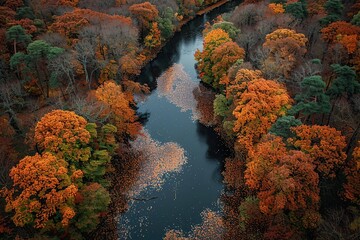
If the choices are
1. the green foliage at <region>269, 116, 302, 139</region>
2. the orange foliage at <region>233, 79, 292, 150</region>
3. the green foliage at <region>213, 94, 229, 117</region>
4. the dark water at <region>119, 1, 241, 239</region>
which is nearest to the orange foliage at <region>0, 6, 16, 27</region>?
the dark water at <region>119, 1, 241, 239</region>

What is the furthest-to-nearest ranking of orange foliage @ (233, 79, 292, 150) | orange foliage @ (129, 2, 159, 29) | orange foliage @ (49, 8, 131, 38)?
1. orange foliage @ (129, 2, 159, 29)
2. orange foliage @ (49, 8, 131, 38)
3. orange foliage @ (233, 79, 292, 150)

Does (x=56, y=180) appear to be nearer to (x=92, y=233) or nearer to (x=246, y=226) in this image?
(x=92, y=233)

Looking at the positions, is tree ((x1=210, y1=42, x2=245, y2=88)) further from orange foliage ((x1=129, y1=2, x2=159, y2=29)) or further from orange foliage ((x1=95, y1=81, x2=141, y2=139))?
orange foliage ((x1=129, y1=2, x2=159, y2=29))

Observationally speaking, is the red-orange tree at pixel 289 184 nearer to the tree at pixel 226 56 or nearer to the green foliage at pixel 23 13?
the tree at pixel 226 56

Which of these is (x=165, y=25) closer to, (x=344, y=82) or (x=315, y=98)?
(x=344, y=82)

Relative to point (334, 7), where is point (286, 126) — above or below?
below

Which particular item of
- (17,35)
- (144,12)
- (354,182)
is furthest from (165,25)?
(354,182)
